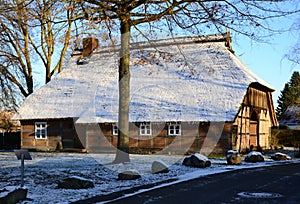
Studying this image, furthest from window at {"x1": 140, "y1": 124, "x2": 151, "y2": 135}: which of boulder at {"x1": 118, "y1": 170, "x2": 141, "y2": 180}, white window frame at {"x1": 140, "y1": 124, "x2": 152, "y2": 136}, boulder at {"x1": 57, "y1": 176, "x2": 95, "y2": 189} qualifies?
boulder at {"x1": 57, "y1": 176, "x2": 95, "y2": 189}

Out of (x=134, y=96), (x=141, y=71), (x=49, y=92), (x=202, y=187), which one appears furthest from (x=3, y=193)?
(x=49, y=92)

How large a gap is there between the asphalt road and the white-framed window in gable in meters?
18.9

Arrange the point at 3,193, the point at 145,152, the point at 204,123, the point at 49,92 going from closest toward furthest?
the point at 3,193
the point at 204,123
the point at 145,152
the point at 49,92

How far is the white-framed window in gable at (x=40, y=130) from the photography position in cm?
2980

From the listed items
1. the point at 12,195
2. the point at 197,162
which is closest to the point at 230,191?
the point at 12,195

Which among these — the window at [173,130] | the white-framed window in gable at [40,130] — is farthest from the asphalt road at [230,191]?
the white-framed window in gable at [40,130]

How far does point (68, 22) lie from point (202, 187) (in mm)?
7652

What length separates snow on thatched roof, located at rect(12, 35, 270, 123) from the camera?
81.9 feet

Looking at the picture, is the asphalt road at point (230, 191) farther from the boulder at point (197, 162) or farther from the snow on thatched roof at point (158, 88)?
the snow on thatched roof at point (158, 88)

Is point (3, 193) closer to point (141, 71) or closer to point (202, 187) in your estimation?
point (202, 187)

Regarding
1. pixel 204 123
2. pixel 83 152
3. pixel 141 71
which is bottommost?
pixel 83 152

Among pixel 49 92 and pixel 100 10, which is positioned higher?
pixel 100 10

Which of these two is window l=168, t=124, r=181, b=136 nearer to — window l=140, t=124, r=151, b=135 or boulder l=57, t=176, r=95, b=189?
window l=140, t=124, r=151, b=135

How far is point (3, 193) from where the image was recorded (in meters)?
8.09
